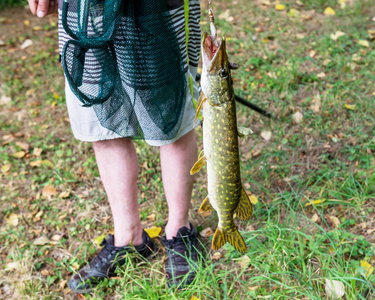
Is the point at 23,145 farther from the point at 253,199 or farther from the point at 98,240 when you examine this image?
the point at 253,199

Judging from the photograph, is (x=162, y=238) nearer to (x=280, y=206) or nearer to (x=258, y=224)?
(x=258, y=224)

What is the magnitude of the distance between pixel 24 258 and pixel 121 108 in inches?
53.9

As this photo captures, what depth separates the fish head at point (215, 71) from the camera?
127 centimetres

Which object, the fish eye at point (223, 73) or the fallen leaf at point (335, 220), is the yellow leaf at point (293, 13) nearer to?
the fallen leaf at point (335, 220)

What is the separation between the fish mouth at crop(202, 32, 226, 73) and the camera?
1253 millimetres

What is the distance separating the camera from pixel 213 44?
1286mm

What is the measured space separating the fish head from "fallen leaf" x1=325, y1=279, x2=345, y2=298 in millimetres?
1076

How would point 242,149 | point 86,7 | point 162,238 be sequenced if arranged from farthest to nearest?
1. point 242,149
2. point 162,238
3. point 86,7

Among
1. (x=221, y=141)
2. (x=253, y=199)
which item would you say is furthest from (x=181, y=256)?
(x=221, y=141)

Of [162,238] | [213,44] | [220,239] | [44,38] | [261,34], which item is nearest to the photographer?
[213,44]

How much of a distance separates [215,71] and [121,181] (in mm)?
980

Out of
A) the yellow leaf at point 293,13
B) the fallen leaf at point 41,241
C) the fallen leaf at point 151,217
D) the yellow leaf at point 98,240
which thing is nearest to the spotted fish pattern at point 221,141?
the fallen leaf at point 151,217

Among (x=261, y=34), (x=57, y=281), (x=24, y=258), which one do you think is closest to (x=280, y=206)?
(x=57, y=281)

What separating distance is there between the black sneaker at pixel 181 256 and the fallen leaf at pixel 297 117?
1460 mm
